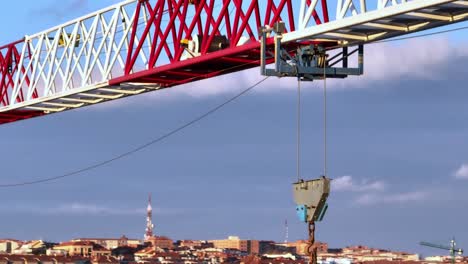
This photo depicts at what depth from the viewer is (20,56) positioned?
84562mm

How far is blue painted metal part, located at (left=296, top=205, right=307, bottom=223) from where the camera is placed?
39.1 meters

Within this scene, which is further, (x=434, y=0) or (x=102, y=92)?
(x=102, y=92)

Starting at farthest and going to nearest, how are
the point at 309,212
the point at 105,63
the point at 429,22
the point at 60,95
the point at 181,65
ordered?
1. the point at 60,95
2. the point at 105,63
3. the point at 181,65
4. the point at 429,22
5. the point at 309,212

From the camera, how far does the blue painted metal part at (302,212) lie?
128 feet

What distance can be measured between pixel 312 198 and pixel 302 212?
50cm

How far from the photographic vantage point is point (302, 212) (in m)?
39.2

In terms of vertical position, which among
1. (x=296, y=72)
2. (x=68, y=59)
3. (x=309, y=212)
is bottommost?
(x=309, y=212)

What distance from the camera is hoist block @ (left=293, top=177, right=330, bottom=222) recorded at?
126 ft

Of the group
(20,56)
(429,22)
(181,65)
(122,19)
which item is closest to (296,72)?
(429,22)

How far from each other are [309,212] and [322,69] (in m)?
15.3

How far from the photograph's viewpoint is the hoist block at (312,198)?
38.4 metres

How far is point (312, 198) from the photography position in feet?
128

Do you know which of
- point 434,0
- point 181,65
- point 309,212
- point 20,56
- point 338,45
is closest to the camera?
point 309,212

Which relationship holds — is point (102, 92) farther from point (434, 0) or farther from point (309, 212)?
point (309, 212)
